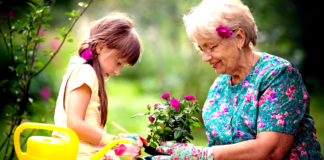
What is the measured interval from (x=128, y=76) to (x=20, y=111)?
7.01 m

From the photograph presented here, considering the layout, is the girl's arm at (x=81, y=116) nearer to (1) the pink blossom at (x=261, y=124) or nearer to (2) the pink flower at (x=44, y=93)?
(1) the pink blossom at (x=261, y=124)

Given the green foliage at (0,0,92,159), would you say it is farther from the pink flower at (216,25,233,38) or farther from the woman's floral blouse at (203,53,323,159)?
the woman's floral blouse at (203,53,323,159)

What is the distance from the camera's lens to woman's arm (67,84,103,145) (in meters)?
1.65

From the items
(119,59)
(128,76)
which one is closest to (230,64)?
(119,59)

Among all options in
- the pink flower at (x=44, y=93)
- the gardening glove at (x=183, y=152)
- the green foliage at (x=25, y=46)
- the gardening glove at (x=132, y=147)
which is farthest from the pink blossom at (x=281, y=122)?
the pink flower at (x=44, y=93)

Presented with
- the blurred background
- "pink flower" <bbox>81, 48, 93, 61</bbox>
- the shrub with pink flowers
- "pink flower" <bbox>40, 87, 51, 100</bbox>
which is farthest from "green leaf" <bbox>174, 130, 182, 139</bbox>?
"pink flower" <bbox>40, 87, 51, 100</bbox>

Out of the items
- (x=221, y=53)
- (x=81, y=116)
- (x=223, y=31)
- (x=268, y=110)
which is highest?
(x=223, y=31)

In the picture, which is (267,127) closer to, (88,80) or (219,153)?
(219,153)

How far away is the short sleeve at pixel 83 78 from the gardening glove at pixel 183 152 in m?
0.57

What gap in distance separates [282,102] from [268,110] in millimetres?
89

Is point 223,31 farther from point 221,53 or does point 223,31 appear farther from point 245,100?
point 245,100

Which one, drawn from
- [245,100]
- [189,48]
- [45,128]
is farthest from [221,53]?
[189,48]

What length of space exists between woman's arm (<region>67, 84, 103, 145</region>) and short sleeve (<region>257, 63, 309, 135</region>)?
97 centimetres

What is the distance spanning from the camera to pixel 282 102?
5.36ft
